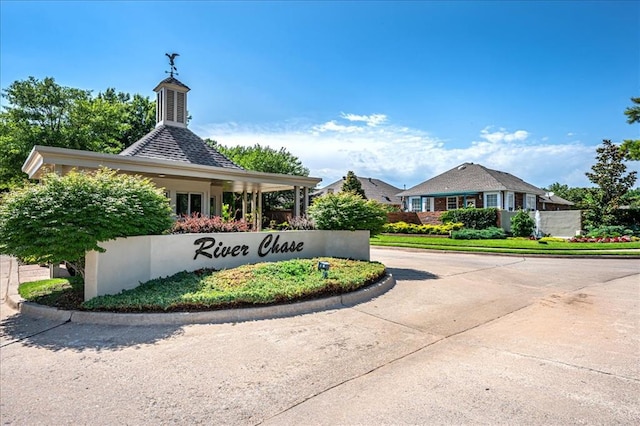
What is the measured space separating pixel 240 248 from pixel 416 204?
28.1 metres

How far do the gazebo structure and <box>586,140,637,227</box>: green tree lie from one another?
2145cm

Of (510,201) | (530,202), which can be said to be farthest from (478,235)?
(530,202)

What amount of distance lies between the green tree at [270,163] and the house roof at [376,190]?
4742mm

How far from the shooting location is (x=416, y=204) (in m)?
34.9

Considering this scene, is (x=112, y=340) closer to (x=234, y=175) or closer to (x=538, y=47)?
(x=234, y=175)

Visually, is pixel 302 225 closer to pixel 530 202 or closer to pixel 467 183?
pixel 467 183

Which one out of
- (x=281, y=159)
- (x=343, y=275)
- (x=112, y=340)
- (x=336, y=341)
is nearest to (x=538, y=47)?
(x=343, y=275)

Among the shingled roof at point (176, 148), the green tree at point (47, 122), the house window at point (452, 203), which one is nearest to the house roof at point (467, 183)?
the house window at point (452, 203)

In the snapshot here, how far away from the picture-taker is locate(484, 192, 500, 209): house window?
28.9m

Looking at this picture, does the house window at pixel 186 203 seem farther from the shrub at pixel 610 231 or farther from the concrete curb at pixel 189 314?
the shrub at pixel 610 231

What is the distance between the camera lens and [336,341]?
4.99 meters

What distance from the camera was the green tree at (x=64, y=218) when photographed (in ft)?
20.3

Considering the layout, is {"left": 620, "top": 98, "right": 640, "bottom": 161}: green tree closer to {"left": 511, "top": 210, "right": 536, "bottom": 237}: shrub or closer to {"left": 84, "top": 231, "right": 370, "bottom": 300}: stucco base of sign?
{"left": 511, "top": 210, "right": 536, "bottom": 237}: shrub

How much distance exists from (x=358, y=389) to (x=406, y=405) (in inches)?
20.8
